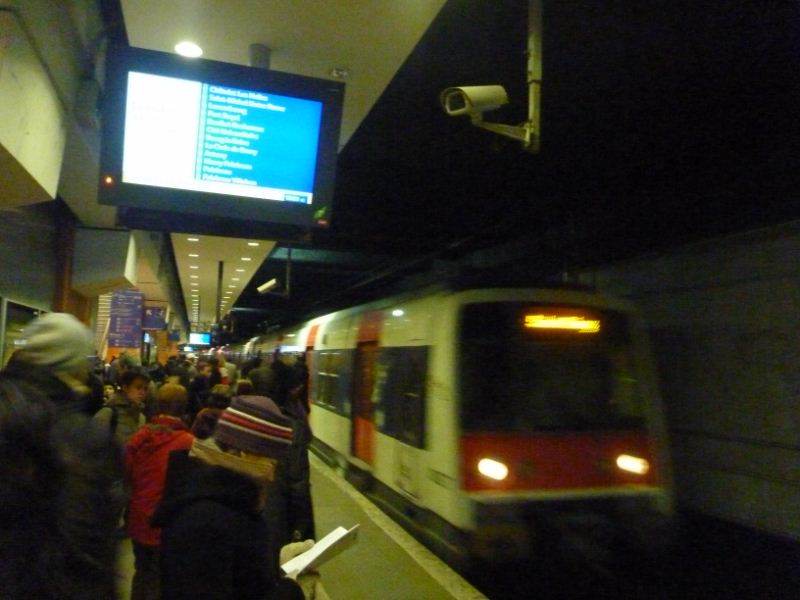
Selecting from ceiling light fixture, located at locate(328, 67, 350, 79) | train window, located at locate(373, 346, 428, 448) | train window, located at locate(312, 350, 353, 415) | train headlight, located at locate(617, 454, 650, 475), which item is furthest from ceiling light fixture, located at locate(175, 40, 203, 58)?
train window, located at locate(312, 350, 353, 415)

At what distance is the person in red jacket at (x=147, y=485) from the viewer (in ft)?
12.2

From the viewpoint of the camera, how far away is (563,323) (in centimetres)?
697

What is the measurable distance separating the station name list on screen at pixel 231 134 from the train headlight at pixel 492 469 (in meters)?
3.23

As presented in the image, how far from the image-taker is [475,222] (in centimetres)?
1579

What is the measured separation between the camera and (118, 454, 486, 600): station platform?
5230mm

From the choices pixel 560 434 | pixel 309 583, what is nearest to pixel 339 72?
pixel 560 434

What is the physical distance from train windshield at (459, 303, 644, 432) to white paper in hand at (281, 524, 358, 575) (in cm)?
386

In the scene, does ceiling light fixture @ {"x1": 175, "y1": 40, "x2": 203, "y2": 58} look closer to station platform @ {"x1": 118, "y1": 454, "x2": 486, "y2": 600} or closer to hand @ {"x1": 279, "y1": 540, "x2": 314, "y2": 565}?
station platform @ {"x1": 118, "y1": 454, "x2": 486, "y2": 600}

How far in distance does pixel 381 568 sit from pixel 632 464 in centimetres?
268

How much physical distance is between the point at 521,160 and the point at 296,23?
6.79 metres

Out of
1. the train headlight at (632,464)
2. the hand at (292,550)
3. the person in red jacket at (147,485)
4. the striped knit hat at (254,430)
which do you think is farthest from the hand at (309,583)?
the train headlight at (632,464)

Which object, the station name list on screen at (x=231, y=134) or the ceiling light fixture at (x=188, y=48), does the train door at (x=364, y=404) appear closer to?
the station name list on screen at (x=231, y=134)

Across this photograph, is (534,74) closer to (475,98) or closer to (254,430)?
(475,98)

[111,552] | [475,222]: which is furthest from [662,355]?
[111,552]
